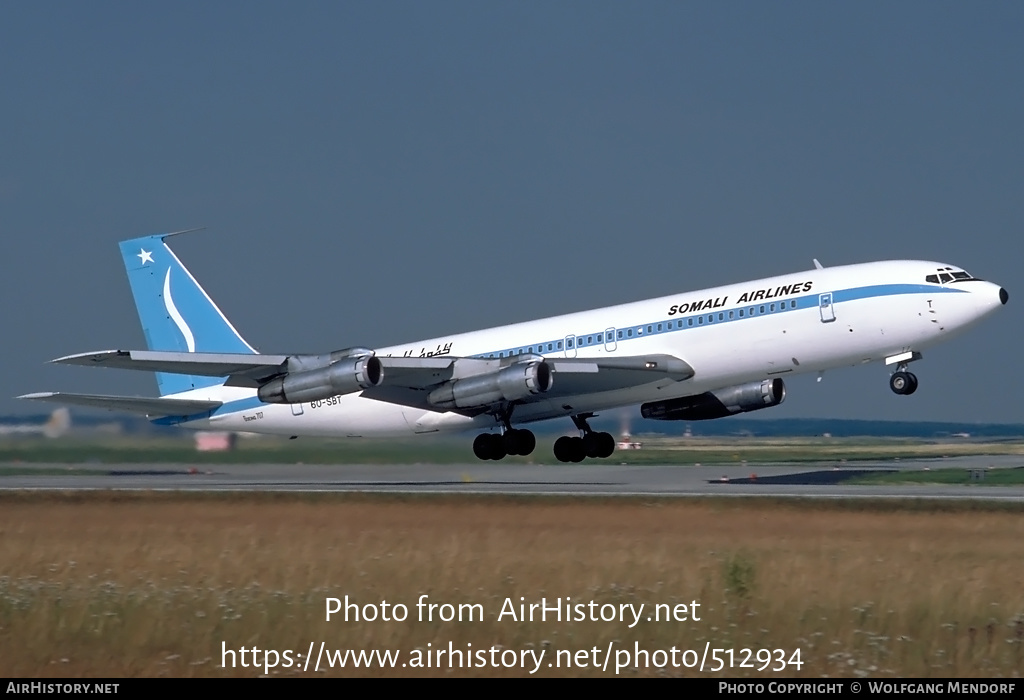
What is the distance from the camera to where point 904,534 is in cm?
2567

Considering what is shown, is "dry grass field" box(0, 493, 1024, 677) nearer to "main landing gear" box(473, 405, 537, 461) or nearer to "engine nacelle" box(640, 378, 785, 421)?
"engine nacelle" box(640, 378, 785, 421)

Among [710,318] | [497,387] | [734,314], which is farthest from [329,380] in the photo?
[734,314]

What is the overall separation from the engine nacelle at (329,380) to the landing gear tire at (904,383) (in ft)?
45.8

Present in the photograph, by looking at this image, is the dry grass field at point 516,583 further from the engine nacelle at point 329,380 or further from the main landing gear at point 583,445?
the main landing gear at point 583,445

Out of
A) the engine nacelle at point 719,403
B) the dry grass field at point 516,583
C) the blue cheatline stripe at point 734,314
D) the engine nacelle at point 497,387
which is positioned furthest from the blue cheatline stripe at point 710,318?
the dry grass field at point 516,583

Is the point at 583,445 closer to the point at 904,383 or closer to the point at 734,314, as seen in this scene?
the point at 734,314

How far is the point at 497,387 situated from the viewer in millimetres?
36250

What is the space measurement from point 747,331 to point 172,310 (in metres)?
21.0

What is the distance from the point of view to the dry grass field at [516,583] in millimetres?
13992

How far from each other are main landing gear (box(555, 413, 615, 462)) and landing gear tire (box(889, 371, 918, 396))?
10.6m

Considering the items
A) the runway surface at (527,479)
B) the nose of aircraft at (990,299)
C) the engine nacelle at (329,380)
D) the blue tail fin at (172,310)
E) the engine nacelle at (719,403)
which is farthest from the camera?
the blue tail fin at (172,310)

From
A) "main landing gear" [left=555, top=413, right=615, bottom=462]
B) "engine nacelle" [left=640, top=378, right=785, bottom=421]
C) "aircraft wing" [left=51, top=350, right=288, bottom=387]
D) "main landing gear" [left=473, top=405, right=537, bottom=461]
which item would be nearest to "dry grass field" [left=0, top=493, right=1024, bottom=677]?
"aircraft wing" [left=51, top=350, right=288, bottom=387]

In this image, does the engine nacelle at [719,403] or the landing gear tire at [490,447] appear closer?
the engine nacelle at [719,403]
